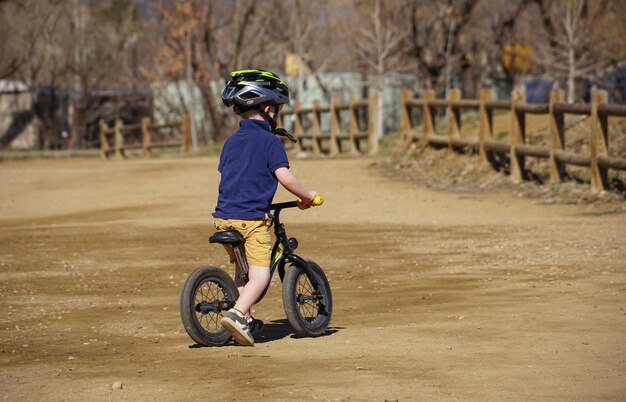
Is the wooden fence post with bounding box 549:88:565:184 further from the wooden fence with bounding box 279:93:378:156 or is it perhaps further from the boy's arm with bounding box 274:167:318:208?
the wooden fence with bounding box 279:93:378:156

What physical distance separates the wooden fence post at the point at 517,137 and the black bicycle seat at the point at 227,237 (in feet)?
40.7

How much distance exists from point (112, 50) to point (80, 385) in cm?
5274

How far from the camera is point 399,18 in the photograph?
164 feet

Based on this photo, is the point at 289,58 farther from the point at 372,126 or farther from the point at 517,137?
the point at 517,137

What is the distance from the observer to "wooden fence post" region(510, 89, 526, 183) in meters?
19.6

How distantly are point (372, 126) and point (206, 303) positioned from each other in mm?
22454

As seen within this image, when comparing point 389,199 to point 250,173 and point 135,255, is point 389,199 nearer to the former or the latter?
point 135,255

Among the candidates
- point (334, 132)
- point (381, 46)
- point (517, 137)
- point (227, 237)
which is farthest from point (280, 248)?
point (381, 46)

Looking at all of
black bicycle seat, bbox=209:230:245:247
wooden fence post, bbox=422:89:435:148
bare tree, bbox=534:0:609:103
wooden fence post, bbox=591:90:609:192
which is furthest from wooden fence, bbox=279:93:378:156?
black bicycle seat, bbox=209:230:245:247

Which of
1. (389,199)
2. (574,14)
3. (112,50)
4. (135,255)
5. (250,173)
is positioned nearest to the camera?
(250,173)

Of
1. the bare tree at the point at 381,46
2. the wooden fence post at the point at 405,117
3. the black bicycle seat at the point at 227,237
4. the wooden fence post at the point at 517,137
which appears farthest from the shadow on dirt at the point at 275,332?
the bare tree at the point at 381,46

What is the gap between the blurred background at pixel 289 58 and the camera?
45156mm

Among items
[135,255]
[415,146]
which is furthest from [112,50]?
[135,255]

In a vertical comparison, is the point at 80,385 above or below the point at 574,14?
below
